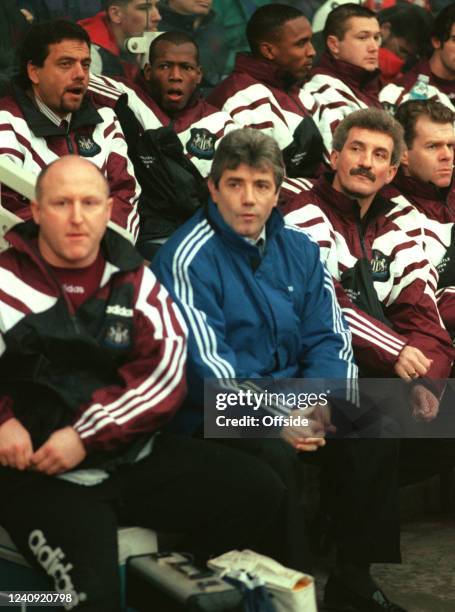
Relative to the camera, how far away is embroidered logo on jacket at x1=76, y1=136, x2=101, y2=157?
485cm

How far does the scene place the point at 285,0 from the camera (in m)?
6.54

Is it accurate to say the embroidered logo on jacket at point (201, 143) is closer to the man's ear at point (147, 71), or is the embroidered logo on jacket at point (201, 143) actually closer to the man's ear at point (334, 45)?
the man's ear at point (147, 71)

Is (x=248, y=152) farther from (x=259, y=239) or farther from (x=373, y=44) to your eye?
(x=373, y=44)

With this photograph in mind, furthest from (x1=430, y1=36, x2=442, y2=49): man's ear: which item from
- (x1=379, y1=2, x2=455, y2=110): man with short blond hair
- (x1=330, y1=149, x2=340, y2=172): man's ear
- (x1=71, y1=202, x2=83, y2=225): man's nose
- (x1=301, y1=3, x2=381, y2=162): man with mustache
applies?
(x1=71, y1=202, x2=83, y2=225): man's nose

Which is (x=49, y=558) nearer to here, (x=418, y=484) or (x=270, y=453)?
(x=270, y=453)

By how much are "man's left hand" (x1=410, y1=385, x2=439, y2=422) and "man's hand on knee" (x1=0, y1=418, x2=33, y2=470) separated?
5.42 feet

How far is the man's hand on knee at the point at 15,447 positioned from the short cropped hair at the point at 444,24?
3947mm

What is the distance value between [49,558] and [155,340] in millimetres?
669

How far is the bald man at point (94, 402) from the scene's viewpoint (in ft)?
11.1

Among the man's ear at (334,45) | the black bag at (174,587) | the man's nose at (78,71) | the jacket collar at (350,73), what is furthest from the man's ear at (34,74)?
the black bag at (174,587)

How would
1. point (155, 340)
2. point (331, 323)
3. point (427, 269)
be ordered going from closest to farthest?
point (155, 340), point (331, 323), point (427, 269)

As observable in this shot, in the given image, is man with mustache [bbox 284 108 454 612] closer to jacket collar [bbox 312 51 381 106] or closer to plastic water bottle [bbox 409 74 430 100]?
jacket collar [bbox 312 51 381 106]

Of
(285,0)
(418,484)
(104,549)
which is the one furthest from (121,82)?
(104,549)

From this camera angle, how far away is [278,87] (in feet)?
18.9
